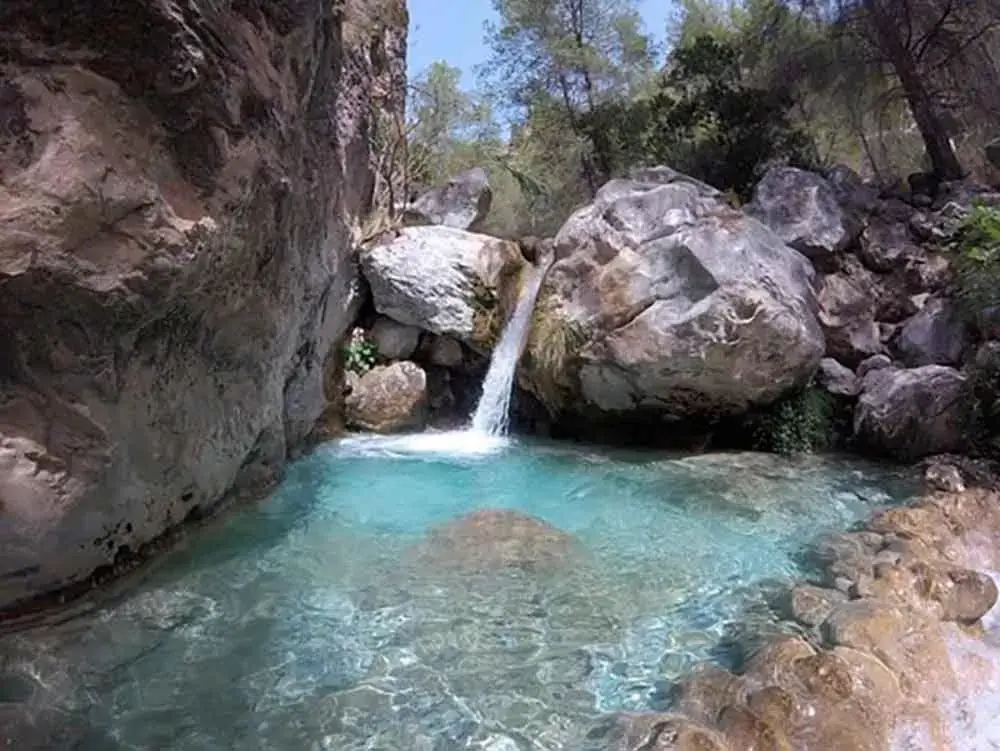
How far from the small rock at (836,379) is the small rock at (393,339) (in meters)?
4.77

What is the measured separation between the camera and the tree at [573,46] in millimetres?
17109

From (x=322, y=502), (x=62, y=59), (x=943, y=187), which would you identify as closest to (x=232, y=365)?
(x=322, y=502)

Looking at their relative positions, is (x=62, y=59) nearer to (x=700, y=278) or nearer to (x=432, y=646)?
(x=432, y=646)

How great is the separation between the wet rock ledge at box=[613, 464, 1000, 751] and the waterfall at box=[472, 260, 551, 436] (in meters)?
4.64

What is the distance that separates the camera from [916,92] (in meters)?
11.8

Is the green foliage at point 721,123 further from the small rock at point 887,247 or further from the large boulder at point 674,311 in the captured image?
the large boulder at point 674,311

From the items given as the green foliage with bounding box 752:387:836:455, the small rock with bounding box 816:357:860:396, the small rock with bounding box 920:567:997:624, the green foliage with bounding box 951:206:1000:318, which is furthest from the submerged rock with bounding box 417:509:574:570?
the green foliage with bounding box 951:206:1000:318

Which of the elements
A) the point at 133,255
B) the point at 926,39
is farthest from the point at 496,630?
the point at 926,39

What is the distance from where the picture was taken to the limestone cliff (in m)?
3.48

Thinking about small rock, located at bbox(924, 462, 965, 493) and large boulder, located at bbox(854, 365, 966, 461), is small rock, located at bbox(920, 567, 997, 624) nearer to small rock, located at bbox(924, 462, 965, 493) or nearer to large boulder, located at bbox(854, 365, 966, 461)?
small rock, located at bbox(924, 462, 965, 493)

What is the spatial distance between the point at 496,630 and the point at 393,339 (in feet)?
19.4

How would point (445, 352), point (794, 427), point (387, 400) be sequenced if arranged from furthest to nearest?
point (445, 352) < point (387, 400) < point (794, 427)

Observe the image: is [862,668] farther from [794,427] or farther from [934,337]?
[934,337]

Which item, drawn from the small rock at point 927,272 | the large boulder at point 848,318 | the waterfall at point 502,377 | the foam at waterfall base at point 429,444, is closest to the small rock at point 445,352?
the waterfall at point 502,377
